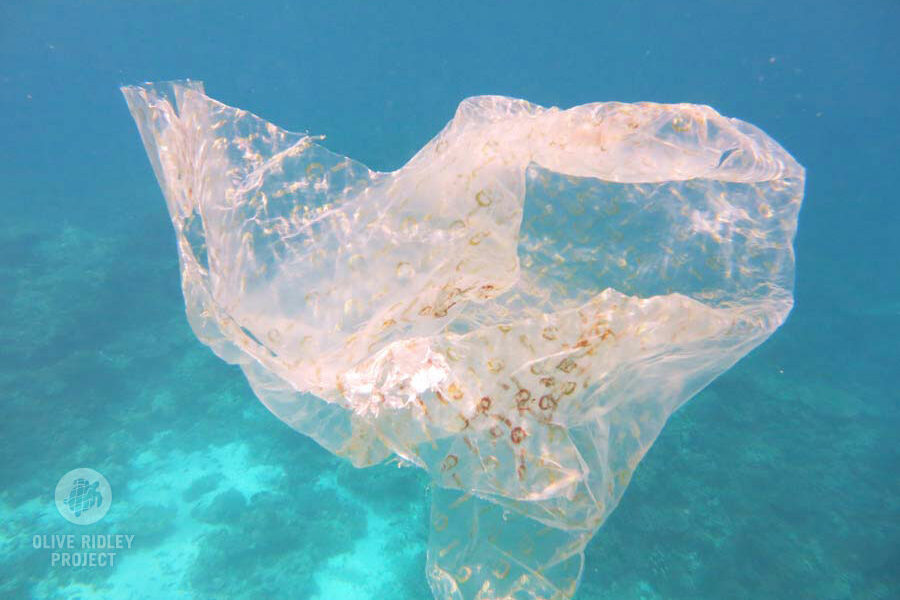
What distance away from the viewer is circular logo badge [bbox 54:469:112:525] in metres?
8.61

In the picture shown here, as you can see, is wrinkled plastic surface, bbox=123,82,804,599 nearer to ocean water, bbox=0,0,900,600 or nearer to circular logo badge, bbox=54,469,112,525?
ocean water, bbox=0,0,900,600

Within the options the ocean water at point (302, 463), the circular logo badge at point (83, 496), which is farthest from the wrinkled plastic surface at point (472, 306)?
the circular logo badge at point (83, 496)

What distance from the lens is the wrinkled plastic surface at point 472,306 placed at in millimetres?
2350

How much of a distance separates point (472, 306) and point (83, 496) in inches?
404

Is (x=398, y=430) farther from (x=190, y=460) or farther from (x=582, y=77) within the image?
(x=582, y=77)

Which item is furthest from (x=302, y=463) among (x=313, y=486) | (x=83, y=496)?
(x=83, y=496)

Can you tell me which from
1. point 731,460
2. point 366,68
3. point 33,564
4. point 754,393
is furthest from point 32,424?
point 366,68

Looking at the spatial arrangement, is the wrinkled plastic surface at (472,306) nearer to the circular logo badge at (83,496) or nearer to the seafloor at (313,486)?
the seafloor at (313,486)

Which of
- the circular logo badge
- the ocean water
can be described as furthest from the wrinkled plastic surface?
the circular logo badge

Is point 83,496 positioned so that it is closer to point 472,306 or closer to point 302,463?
point 302,463

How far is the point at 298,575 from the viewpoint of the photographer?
741 centimetres

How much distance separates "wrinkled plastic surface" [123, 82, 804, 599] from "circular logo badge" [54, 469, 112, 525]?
8839mm

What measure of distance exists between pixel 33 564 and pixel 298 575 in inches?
186

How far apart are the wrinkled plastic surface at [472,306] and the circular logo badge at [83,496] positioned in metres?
8.84
